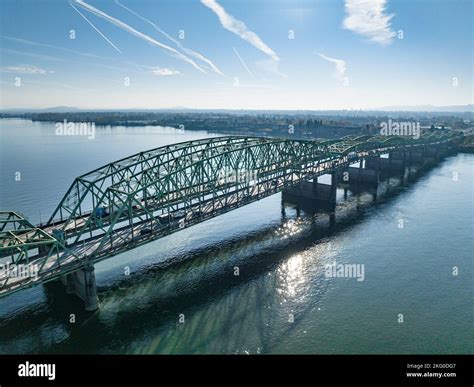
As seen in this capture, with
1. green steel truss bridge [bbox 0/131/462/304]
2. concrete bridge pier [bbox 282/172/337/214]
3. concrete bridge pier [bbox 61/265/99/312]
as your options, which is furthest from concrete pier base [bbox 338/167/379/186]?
concrete bridge pier [bbox 61/265/99/312]

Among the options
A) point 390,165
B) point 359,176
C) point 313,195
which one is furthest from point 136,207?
point 390,165

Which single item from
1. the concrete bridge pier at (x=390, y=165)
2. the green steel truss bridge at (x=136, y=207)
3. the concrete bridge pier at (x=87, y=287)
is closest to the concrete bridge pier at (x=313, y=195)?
the green steel truss bridge at (x=136, y=207)

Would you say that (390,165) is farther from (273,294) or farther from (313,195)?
(273,294)

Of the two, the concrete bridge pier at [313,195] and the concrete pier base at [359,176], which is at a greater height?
the concrete pier base at [359,176]

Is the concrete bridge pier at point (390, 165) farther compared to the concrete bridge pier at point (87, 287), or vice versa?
the concrete bridge pier at point (390, 165)

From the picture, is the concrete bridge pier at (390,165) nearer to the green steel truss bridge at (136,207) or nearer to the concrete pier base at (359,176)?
the concrete pier base at (359,176)
